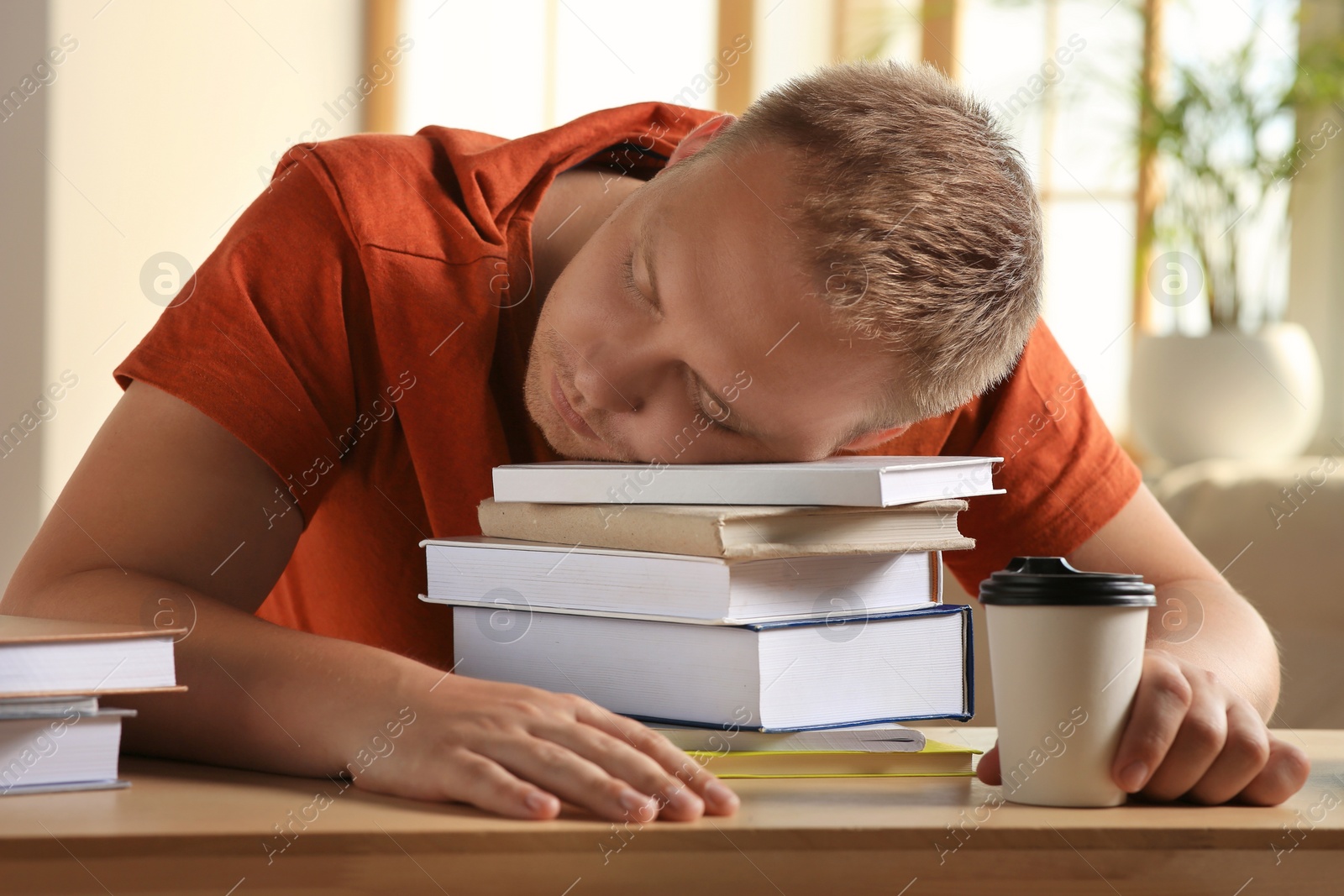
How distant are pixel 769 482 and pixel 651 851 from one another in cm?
23

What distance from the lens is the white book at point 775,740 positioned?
64cm

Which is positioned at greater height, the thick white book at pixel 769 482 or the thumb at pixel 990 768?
the thick white book at pixel 769 482

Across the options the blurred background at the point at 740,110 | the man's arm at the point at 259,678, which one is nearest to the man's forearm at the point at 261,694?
the man's arm at the point at 259,678

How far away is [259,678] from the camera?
66 cm

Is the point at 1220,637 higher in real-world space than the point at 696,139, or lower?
lower

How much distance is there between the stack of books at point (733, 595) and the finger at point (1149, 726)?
132 mm

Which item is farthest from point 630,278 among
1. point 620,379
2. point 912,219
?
point 912,219

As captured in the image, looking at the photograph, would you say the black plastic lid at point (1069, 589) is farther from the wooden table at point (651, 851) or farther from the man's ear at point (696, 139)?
the man's ear at point (696, 139)

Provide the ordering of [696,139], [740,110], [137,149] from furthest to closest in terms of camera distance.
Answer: [740,110], [137,149], [696,139]

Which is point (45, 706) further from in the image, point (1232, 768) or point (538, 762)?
point (1232, 768)

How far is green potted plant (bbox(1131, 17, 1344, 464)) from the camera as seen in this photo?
243 centimetres

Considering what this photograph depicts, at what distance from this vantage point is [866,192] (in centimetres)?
81

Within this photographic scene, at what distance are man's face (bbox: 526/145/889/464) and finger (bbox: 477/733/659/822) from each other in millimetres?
328

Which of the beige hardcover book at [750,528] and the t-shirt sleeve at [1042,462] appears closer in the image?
the beige hardcover book at [750,528]
